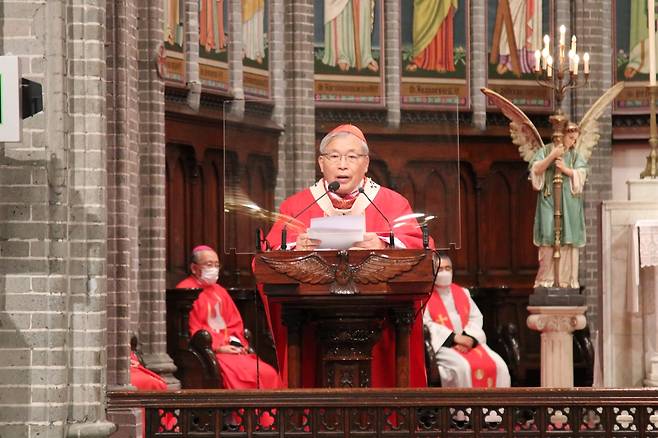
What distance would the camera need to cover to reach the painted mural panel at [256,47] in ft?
48.8

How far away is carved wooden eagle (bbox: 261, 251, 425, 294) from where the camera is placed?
7867mm

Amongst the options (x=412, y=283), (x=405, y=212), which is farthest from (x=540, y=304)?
(x=412, y=283)

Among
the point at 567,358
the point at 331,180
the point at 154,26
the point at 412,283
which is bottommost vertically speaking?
the point at 567,358

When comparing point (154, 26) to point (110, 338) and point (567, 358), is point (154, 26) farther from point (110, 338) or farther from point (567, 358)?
point (567, 358)

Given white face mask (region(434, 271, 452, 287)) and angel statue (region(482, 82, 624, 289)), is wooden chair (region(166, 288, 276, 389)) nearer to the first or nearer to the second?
white face mask (region(434, 271, 452, 287))

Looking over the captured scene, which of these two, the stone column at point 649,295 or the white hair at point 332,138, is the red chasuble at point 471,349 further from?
the white hair at point 332,138

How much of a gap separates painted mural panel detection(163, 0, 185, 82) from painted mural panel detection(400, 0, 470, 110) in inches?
129

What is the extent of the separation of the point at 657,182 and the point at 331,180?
551cm

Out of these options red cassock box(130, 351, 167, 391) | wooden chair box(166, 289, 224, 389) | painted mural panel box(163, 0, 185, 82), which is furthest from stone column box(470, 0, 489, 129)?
red cassock box(130, 351, 167, 391)

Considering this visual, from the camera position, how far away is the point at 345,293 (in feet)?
25.9

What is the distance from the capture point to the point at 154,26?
11984mm

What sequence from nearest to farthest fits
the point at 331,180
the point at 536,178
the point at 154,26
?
the point at 331,180
the point at 154,26
the point at 536,178

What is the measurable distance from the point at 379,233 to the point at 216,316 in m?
4.20

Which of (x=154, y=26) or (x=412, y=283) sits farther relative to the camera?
(x=154, y=26)
